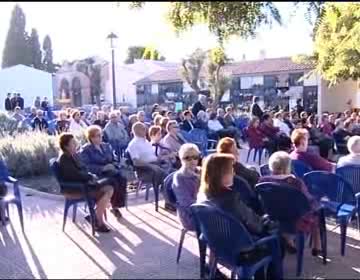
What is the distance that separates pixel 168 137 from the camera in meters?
8.30

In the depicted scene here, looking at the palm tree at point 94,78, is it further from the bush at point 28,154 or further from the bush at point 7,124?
the bush at point 28,154

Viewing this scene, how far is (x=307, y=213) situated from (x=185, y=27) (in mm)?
1932

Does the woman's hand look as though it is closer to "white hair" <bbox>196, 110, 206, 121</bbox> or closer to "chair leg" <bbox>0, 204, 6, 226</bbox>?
"chair leg" <bbox>0, 204, 6, 226</bbox>

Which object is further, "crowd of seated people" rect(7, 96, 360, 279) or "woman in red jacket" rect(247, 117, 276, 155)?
"woman in red jacket" rect(247, 117, 276, 155)

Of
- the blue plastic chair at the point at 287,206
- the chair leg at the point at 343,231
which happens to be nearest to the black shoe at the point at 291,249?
the blue plastic chair at the point at 287,206

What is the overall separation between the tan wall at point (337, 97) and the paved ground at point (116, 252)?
2159cm

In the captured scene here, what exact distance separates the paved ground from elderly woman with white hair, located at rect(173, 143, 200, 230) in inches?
17.3

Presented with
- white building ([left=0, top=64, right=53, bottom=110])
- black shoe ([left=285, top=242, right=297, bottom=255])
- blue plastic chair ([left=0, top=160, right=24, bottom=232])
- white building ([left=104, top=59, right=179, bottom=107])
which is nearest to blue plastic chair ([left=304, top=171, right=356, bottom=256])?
A: black shoe ([left=285, top=242, right=297, bottom=255])

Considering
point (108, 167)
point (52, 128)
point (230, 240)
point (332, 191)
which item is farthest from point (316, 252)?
point (52, 128)

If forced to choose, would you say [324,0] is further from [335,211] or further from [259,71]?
[259,71]

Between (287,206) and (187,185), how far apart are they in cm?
96

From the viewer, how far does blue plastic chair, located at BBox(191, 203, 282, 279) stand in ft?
12.1

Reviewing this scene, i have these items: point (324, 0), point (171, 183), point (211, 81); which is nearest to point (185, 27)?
point (324, 0)

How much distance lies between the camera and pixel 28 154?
10.0 meters
